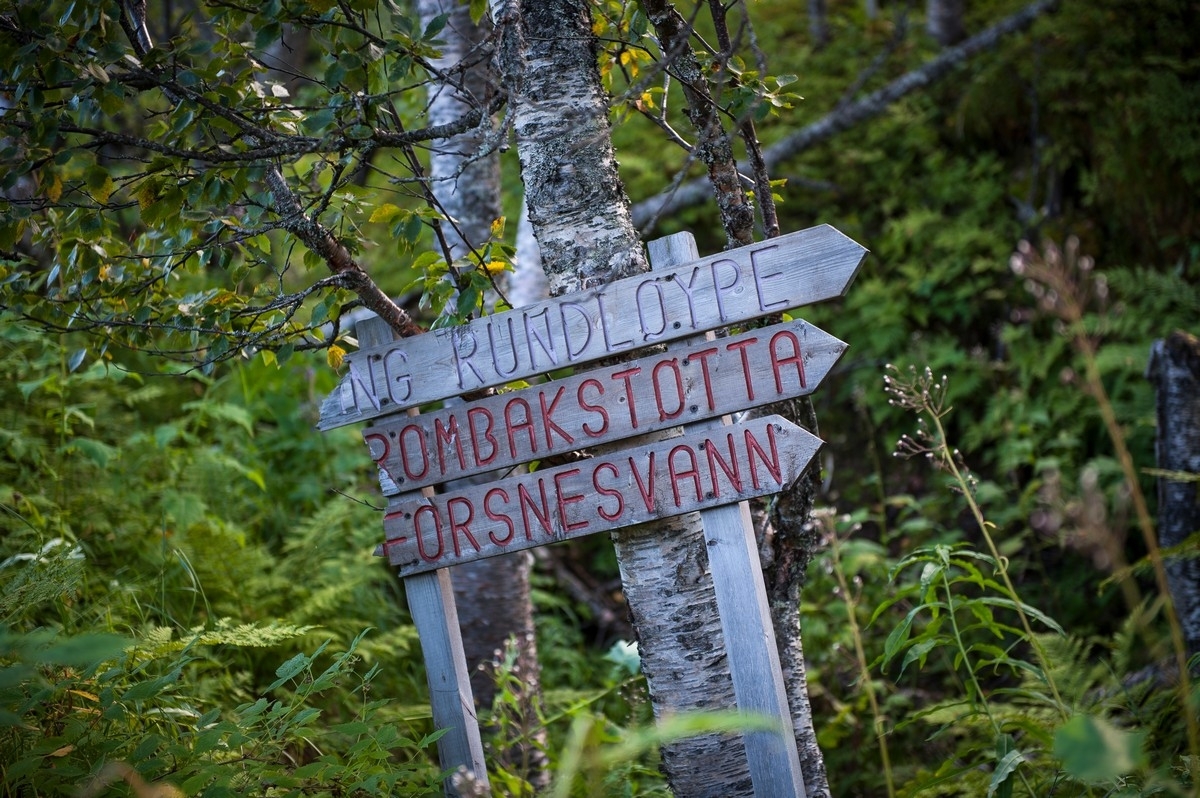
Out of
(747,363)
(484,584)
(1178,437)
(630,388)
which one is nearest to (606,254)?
(630,388)

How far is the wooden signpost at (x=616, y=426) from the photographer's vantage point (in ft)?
6.96

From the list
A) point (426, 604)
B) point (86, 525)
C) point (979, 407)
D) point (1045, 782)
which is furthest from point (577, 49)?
point (979, 407)

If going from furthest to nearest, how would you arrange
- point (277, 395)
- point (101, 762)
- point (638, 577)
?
point (277, 395) < point (638, 577) < point (101, 762)

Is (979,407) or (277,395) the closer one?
(277,395)

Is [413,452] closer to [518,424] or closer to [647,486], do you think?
[518,424]

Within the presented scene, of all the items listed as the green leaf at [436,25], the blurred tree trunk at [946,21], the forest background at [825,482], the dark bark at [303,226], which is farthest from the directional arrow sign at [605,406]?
the blurred tree trunk at [946,21]

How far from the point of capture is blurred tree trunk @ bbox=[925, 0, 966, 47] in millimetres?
6199

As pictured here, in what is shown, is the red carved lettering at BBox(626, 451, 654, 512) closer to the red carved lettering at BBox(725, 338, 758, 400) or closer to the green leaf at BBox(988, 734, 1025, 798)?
the red carved lettering at BBox(725, 338, 758, 400)

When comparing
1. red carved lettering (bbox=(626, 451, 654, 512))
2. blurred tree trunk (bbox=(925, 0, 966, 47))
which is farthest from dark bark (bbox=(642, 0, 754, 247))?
blurred tree trunk (bbox=(925, 0, 966, 47))

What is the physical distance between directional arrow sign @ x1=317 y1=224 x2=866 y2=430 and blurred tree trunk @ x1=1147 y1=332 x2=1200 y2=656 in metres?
2.07

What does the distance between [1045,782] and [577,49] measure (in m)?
2.36

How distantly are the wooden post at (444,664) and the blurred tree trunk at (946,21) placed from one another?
5.47 m

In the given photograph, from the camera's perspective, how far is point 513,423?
232 cm

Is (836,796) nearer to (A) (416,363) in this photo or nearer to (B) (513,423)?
(B) (513,423)
